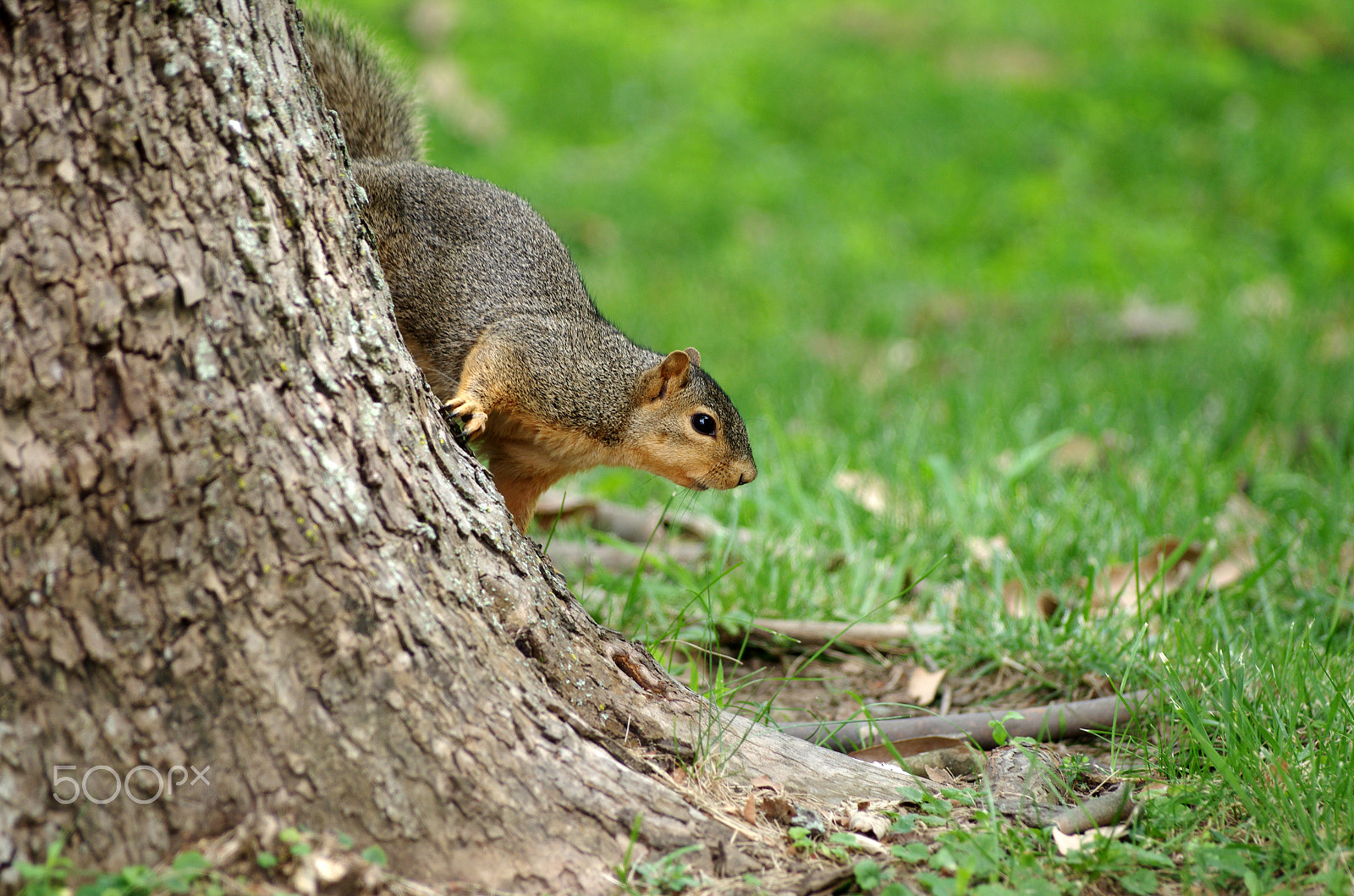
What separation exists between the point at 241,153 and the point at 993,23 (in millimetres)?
8892

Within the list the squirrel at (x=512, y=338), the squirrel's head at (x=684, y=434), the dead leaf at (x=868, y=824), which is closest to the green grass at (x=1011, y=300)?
the squirrel's head at (x=684, y=434)

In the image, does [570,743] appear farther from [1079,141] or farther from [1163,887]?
[1079,141]

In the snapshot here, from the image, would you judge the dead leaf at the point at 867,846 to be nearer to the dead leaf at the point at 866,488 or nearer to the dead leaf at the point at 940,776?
the dead leaf at the point at 940,776

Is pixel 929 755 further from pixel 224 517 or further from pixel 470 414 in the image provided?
pixel 224 517

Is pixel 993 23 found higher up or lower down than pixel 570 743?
higher up

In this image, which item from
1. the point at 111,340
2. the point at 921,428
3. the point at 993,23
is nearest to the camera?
the point at 111,340

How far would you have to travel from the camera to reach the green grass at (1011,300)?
7.97 feet

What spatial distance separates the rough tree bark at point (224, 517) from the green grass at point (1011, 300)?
2.47 ft

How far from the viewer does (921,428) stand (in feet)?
12.8

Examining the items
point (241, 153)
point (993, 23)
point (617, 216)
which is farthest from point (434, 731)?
point (993, 23)

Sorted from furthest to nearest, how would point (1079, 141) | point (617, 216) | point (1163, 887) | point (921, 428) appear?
1. point (1079, 141)
2. point (617, 216)
3. point (921, 428)
4. point (1163, 887)

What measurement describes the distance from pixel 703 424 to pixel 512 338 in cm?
48

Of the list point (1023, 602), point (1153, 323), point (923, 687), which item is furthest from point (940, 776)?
point (1153, 323)

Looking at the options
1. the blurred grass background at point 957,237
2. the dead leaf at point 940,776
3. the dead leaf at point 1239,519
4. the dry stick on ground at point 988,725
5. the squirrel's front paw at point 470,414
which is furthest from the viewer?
the blurred grass background at point 957,237
